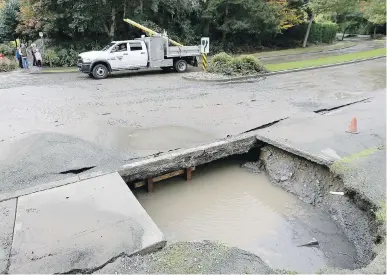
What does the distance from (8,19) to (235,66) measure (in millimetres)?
20043

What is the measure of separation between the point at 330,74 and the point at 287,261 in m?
15.5

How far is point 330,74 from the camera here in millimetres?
18531

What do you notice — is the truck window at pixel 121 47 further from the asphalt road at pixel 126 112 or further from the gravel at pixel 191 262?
the gravel at pixel 191 262

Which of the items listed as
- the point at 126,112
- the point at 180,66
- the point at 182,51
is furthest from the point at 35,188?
the point at 180,66

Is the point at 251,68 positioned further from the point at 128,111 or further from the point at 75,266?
the point at 75,266

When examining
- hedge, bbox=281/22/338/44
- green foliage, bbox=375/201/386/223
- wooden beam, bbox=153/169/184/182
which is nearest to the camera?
green foliage, bbox=375/201/386/223

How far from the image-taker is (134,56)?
57.8ft

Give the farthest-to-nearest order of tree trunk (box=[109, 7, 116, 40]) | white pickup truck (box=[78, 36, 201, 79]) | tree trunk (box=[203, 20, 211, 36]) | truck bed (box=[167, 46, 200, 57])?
tree trunk (box=[203, 20, 211, 36]) < tree trunk (box=[109, 7, 116, 40]) < truck bed (box=[167, 46, 200, 57]) < white pickup truck (box=[78, 36, 201, 79])

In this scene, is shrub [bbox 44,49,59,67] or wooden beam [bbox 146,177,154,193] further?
shrub [bbox 44,49,59,67]

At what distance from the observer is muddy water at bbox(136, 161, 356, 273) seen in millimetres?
5711

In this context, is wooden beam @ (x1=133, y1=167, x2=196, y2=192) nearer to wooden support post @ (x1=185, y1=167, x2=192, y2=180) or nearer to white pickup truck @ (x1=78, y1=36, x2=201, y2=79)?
wooden support post @ (x1=185, y1=167, x2=192, y2=180)

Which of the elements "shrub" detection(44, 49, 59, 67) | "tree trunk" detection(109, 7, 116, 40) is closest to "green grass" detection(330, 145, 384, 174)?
"tree trunk" detection(109, 7, 116, 40)

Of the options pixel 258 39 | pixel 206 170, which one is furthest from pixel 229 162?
pixel 258 39

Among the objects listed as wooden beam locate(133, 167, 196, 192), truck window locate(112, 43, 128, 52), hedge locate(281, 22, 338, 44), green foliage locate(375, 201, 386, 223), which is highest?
hedge locate(281, 22, 338, 44)
